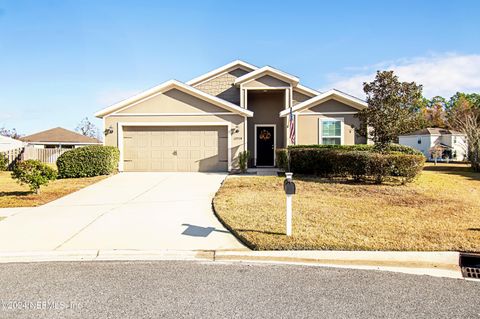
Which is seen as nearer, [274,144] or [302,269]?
[302,269]

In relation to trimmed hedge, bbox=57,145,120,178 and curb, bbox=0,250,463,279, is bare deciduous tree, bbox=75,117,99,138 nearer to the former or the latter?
trimmed hedge, bbox=57,145,120,178

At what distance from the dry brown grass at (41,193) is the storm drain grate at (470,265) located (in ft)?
32.0

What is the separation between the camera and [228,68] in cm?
2089

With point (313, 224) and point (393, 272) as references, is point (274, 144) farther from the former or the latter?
point (393, 272)

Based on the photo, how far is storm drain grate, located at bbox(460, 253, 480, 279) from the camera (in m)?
4.52

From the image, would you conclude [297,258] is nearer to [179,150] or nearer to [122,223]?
[122,223]

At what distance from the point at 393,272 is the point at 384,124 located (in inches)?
378

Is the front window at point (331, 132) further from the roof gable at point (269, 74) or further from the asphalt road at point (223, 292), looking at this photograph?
the asphalt road at point (223, 292)

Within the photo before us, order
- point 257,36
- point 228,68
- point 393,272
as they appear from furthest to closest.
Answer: point 228,68 < point 257,36 < point 393,272

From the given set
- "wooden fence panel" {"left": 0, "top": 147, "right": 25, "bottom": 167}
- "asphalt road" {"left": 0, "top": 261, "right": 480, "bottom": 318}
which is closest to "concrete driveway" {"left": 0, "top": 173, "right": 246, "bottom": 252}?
"asphalt road" {"left": 0, "top": 261, "right": 480, "bottom": 318}

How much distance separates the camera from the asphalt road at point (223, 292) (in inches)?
137

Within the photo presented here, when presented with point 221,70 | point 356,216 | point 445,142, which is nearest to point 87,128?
point 221,70

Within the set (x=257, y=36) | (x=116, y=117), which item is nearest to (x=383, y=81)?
(x=257, y=36)

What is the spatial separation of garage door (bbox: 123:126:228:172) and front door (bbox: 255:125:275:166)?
344cm
